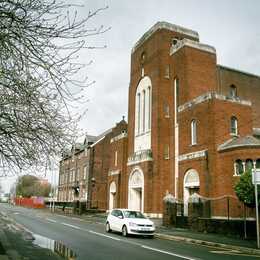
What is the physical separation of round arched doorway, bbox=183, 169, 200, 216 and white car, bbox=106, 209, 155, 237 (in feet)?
33.3

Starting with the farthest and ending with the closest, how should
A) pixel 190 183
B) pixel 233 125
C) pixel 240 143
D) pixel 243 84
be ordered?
pixel 243 84 → pixel 190 183 → pixel 233 125 → pixel 240 143

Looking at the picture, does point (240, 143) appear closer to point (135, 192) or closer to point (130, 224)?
point (130, 224)

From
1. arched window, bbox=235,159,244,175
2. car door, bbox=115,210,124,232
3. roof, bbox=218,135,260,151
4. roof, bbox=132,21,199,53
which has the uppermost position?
roof, bbox=132,21,199,53

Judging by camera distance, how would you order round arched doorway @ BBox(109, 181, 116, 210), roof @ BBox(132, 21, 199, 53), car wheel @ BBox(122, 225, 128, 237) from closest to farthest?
car wheel @ BBox(122, 225, 128, 237) < roof @ BBox(132, 21, 199, 53) < round arched doorway @ BBox(109, 181, 116, 210)

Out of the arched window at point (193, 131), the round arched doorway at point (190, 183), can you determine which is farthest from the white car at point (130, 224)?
the arched window at point (193, 131)

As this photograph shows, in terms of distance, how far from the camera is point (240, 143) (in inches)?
1091

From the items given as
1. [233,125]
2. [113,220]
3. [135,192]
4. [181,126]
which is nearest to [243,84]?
[181,126]

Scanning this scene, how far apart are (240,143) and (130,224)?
1160 centimetres

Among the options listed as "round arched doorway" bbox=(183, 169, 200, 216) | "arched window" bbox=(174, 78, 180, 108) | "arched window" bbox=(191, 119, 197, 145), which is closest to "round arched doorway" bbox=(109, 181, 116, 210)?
"arched window" bbox=(174, 78, 180, 108)

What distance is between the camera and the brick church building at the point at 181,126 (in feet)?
96.3

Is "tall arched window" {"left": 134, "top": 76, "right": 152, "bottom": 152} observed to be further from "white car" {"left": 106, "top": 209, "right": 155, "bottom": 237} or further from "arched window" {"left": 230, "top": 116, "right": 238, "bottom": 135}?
"white car" {"left": 106, "top": 209, "right": 155, "bottom": 237}

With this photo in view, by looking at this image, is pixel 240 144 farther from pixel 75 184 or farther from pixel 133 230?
pixel 75 184

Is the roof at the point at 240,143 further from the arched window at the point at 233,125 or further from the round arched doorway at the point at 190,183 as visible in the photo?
the round arched doorway at the point at 190,183

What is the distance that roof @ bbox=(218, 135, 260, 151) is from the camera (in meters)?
27.3
